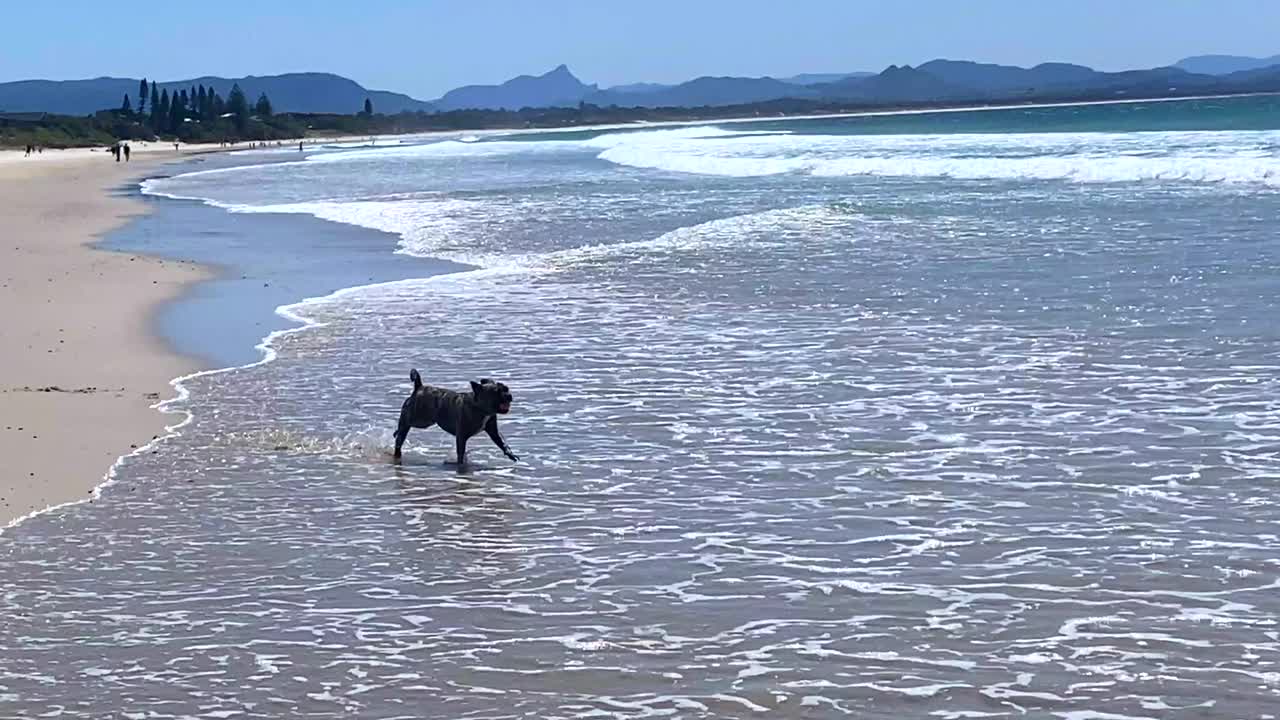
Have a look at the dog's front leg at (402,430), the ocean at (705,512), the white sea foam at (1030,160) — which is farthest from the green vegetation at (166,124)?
the dog's front leg at (402,430)

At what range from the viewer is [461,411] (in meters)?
9.15

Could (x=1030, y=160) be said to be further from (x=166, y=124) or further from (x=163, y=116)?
(x=163, y=116)

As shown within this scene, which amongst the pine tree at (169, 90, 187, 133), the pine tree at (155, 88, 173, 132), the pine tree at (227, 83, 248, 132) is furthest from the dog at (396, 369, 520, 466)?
the pine tree at (227, 83, 248, 132)

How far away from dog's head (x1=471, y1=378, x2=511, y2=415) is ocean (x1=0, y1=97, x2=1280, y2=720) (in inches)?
14.5

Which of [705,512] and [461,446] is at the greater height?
[461,446]

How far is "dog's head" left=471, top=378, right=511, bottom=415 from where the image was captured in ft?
29.4

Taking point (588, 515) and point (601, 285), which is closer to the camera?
point (588, 515)

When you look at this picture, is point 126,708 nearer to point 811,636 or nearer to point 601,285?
point 811,636

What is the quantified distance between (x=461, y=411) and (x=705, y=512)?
186cm

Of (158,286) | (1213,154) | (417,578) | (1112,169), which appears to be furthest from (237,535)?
(1213,154)

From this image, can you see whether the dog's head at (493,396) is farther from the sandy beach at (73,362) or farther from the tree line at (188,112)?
the tree line at (188,112)

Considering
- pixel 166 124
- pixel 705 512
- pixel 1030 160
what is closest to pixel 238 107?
pixel 166 124

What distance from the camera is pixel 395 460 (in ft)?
30.7

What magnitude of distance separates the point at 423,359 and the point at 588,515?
4992 millimetres
